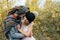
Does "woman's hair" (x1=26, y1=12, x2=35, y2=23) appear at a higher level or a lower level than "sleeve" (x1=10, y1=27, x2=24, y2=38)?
higher

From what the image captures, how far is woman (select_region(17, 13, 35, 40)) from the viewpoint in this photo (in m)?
5.72

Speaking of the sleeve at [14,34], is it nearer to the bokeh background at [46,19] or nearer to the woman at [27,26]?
the woman at [27,26]

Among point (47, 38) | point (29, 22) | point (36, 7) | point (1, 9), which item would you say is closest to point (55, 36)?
point (47, 38)

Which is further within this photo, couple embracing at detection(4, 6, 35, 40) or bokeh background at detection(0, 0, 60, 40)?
bokeh background at detection(0, 0, 60, 40)

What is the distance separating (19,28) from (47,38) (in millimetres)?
6243

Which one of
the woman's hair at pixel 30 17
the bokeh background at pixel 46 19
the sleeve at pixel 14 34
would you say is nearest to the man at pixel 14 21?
the sleeve at pixel 14 34

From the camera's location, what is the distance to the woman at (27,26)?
18.8 ft

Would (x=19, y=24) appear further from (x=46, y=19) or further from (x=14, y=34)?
(x=46, y=19)

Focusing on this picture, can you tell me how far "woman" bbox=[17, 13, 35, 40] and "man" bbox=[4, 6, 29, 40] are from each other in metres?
0.08

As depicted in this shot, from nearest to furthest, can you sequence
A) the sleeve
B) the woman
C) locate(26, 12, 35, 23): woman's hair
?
the sleeve → the woman → locate(26, 12, 35, 23): woman's hair

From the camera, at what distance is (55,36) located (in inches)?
469

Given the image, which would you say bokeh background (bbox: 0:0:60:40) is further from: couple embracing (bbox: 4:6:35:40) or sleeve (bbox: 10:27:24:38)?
sleeve (bbox: 10:27:24:38)

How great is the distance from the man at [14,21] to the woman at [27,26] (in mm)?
82

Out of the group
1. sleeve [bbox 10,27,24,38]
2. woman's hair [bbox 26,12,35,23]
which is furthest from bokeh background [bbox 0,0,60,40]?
sleeve [bbox 10,27,24,38]
